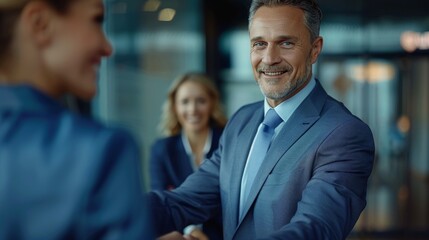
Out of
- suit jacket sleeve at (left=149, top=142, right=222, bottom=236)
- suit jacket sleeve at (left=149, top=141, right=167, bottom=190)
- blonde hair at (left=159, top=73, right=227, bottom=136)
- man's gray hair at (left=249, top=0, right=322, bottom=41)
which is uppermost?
man's gray hair at (left=249, top=0, right=322, bottom=41)

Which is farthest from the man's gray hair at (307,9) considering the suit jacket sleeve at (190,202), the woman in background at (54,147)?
the woman in background at (54,147)

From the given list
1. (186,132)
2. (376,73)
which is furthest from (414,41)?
(186,132)

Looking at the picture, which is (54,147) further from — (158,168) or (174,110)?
(174,110)

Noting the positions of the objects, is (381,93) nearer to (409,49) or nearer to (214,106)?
(409,49)

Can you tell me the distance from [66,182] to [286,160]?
964mm

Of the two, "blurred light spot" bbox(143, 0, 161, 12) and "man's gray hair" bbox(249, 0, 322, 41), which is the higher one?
"blurred light spot" bbox(143, 0, 161, 12)

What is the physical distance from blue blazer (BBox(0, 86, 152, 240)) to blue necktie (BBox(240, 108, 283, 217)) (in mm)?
921

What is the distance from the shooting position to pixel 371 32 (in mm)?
8188

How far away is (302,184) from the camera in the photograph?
1.68m

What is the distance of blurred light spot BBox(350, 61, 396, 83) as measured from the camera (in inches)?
318

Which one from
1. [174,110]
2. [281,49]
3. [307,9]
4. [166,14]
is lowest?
[174,110]

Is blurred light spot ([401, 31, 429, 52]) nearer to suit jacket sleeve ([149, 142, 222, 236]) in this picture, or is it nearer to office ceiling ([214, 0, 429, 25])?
office ceiling ([214, 0, 429, 25])

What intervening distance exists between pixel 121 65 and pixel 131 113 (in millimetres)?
536

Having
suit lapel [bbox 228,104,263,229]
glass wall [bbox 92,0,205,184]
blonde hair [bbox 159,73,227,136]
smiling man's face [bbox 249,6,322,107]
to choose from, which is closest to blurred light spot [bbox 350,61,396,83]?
glass wall [bbox 92,0,205,184]
